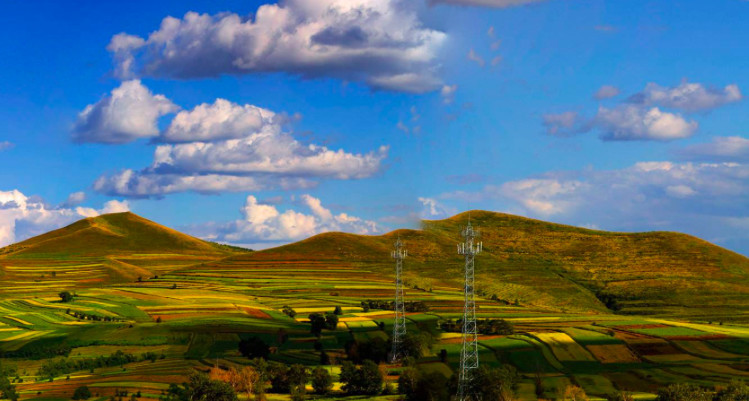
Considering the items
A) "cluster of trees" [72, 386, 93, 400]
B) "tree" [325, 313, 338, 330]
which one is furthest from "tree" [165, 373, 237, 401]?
"tree" [325, 313, 338, 330]

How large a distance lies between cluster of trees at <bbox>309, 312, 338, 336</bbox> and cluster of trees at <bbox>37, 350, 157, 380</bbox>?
29.6m

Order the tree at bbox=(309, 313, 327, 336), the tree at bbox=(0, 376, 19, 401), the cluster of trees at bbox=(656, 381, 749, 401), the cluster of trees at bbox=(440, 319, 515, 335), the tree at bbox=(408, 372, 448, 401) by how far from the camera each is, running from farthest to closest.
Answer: the tree at bbox=(309, 313, 327, 336), the cluster of trees at bbox=(440, 319, 515, 335), the tree at bbox=(0, 376, 19, 401), the tree at bbox=(408, 372, 448, 401), the cluster of trees at bbox=(656, 381, 749, 401)

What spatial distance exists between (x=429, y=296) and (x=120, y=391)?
112 m

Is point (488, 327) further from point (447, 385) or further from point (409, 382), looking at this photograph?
point (447, 385)

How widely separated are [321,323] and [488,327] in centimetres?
3195

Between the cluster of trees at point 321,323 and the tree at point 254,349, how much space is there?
16.6 meters

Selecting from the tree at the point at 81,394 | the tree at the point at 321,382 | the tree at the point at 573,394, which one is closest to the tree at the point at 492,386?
the tree at the point at 573,394

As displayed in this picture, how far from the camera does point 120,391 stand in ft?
320

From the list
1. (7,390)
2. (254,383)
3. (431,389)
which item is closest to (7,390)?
(7,390)

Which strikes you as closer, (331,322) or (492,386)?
(492,386)

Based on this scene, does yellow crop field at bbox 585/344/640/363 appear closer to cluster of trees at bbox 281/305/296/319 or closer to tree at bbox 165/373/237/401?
tree at bbox 165/373/237/401

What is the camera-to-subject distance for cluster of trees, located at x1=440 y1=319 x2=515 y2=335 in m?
144

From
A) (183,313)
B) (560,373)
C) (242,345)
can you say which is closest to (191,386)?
(242,345)

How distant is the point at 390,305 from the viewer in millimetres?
183875
